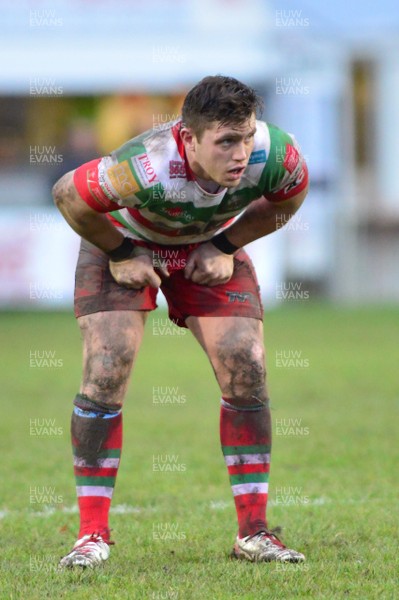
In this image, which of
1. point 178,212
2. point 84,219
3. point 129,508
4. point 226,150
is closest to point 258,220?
point 178,212

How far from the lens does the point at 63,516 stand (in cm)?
657

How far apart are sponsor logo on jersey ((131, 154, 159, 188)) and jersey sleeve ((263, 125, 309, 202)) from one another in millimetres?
535

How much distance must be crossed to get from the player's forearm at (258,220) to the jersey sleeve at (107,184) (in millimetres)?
685

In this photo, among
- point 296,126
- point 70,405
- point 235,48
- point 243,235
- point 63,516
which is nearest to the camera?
point 243,235

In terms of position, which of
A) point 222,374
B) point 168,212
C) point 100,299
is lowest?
point 222,374

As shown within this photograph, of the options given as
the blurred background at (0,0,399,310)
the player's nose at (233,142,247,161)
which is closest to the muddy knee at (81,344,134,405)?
the player's nose at (233,142,247,161)

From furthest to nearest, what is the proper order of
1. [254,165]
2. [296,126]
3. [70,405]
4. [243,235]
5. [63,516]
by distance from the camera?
[296,126]
[70,405]
[63,516]
[243,235]
[254,165]

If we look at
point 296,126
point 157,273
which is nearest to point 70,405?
point 157,273

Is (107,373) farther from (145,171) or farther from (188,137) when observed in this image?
(188,137)

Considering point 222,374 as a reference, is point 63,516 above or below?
below

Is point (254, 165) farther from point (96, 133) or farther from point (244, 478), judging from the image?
point (96, 133)

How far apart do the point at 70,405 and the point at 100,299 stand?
18.2 feet

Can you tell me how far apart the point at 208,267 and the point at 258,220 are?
43 centimetres

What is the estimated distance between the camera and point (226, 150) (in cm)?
507
